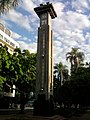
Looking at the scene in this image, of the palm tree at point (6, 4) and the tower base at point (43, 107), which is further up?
the palm tree at point (6, 4)

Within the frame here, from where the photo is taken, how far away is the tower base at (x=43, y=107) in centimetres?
3125

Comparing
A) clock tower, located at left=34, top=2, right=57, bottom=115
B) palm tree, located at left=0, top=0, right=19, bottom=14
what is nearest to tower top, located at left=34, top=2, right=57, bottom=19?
clock tower, located at left=34, top=2, right=57, bottom=115

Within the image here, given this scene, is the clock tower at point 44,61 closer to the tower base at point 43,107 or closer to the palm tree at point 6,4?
the tower base at point 43,107

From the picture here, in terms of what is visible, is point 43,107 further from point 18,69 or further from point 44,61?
point 18,69

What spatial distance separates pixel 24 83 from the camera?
128 feet

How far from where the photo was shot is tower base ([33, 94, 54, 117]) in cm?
3125

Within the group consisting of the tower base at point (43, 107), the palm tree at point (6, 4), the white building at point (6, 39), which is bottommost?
the tower base at point (43, 107)

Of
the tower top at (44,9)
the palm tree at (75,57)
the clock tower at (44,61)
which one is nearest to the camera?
the clock tower at (44,61)

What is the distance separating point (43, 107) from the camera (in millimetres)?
31516

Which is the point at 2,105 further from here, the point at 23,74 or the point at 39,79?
the point at 39,79

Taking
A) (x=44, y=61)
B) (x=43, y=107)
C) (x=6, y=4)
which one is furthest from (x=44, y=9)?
(x=6, y=4)

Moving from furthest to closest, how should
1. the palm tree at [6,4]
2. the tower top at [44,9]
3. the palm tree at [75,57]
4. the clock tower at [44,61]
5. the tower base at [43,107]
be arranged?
the palm tree at [75,57] → the tower top at [44,9] → the clock tower at [44,61] → the tower base at [43,107] → the palm tree at [6,4]

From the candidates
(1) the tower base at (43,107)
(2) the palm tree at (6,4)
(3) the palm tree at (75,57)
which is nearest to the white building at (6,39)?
(3) the palm tree at (75,57)

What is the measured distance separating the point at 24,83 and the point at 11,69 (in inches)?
194
